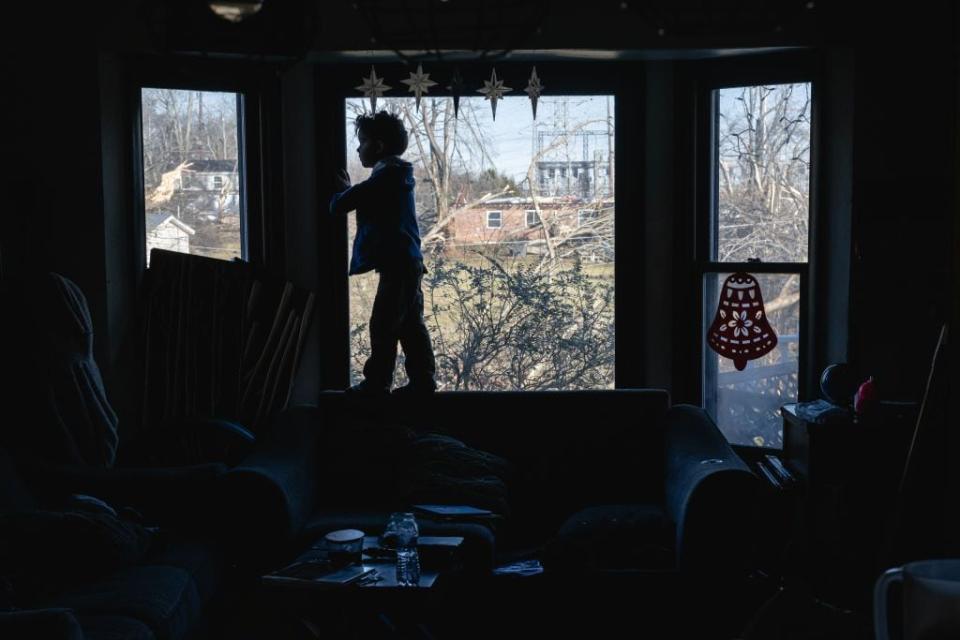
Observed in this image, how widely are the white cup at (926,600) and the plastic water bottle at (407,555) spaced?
4.65 ft

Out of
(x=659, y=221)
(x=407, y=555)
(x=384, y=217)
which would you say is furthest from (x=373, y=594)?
(x=659, y=221)

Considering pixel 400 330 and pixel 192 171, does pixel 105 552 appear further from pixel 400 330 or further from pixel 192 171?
pixel 192 171

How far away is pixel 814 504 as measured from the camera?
4.50 meters

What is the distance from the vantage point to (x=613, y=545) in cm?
421

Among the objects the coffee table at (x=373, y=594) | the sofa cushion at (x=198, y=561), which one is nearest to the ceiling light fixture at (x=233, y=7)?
the coffee table at (x=373, y=594)

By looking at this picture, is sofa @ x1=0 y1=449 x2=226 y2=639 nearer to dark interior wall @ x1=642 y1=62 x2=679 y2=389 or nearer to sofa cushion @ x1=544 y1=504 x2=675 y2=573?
sofa cushion @ x1=544 y1=504 x2=675 y2=573

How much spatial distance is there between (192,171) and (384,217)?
1.04 meters

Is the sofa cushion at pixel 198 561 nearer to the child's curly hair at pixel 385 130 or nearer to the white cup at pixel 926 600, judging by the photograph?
the child's curly hair at pixel 385 130

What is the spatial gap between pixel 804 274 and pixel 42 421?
3.37 metres

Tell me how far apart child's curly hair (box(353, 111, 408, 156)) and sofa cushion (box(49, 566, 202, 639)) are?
210 centimetres

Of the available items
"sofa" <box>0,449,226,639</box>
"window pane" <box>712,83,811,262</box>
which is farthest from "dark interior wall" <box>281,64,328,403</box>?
"window pane" <box>712,83,811,262</box>

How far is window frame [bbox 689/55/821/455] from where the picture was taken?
4.98 meters

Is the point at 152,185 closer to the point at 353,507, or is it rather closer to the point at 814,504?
the point at 353,507

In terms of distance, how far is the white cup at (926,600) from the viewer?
2.68 meters
